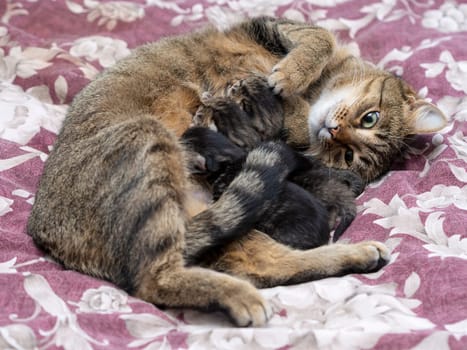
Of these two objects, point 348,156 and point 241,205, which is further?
point 348,156

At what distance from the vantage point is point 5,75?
2.99m

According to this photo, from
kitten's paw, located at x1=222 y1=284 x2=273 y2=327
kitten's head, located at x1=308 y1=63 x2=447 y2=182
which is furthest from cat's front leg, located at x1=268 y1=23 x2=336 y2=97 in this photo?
kitten's paw, located at x1=222 y1=284 x2=273 y2=327

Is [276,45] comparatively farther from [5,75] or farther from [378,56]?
[5,75]

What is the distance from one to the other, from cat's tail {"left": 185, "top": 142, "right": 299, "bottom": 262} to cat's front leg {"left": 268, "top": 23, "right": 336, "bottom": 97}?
0.46 m

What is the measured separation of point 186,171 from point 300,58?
2.62 ft

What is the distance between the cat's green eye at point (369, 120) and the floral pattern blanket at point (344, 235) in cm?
21

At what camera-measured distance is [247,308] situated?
5.16ft

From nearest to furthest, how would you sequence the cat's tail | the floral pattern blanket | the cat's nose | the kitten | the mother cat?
the floral pattern blanket < the mother cat < the cat's tail < the kitten < the cat's nose

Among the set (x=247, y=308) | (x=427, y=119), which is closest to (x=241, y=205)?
(x=247, y=308)

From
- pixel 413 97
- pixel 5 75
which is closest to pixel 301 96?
pixel 413 97

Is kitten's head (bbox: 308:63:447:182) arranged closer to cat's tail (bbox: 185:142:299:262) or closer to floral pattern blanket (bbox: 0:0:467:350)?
floral pattern blanket (bbox: 0:0:467:350)

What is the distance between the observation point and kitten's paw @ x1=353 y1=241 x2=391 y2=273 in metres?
1.80

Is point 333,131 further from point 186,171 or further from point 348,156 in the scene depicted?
point 186,171

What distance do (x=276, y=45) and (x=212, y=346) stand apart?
1500mm
